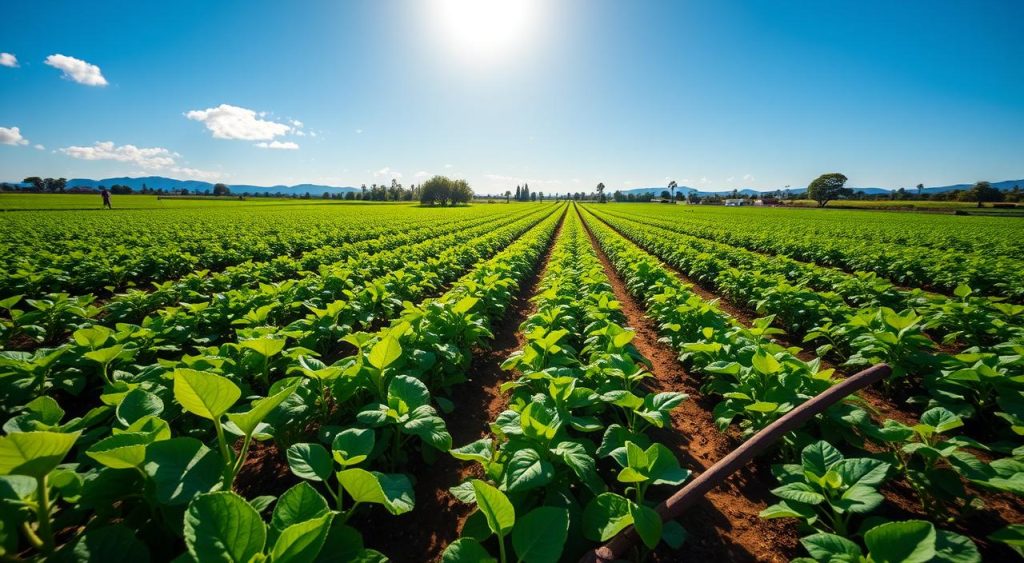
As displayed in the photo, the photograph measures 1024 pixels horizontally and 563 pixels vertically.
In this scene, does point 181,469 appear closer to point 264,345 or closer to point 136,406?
point 136,406

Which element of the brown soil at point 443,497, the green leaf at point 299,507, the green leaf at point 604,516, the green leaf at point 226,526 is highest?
the green leaf at point 226,526

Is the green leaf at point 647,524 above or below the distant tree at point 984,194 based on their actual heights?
below

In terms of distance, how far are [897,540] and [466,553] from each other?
2064mm

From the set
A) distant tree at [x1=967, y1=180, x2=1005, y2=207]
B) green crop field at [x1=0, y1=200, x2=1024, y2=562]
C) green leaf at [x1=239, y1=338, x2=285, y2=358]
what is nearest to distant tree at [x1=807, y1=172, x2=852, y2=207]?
distant tree at [x1=967, y1=180, x2=1005, y2=207]

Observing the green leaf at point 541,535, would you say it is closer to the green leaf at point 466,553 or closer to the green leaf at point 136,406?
the green leaf at point 466,553

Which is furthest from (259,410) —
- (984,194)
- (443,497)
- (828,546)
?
(984,194)

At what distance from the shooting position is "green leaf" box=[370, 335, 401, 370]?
2.91 m

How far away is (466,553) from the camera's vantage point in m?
1.72

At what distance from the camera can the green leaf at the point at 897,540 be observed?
1663 millimetres

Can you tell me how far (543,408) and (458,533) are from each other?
1.23m

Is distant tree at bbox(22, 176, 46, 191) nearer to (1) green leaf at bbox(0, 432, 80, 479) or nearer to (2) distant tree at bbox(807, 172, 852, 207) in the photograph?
(1) green leaf at bbox(0, 432, 80, 479)

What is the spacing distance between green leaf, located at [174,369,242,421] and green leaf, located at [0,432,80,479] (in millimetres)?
418

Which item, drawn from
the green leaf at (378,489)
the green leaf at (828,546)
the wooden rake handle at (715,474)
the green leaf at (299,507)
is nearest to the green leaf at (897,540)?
the green leaf at (828,546)

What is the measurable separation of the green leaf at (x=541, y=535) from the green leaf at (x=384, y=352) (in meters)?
1.64
